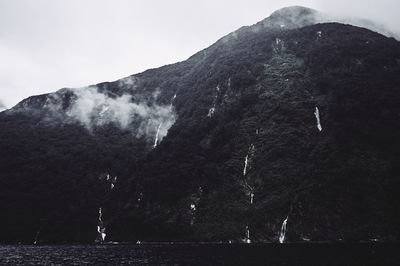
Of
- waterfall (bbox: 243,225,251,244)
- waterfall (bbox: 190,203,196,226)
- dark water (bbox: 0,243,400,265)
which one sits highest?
dark water (bbox: 0,243,400,265)

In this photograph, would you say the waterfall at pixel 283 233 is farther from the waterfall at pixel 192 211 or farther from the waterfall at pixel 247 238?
the waterfall at pixel 192 211

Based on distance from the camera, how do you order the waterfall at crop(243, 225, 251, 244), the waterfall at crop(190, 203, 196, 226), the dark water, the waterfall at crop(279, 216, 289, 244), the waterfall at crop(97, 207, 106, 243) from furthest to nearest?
the waterfall at crop(97, 207, 106, 243), the waterfall at crop(190, 203, 196, 226), the waterfall at crop(243, 225, 251, 244), the waterfall at crop(279, 216, 289, 244), the dark water

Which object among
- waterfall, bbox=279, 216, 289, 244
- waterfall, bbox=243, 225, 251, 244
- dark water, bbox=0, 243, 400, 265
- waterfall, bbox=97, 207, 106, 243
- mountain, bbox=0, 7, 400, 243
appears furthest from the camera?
waterfall, bbox=97, 207, 106, 243

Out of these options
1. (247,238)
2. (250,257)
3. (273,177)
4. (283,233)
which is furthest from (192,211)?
(250,257)

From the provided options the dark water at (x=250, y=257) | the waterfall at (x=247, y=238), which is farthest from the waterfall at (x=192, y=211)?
the dark water at (x=250, y=257)

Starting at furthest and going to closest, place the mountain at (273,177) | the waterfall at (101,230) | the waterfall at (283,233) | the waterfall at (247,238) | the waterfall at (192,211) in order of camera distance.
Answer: the waterfall at (101,230)
the waterfall at (192,211)
the mountain at (273,177)
the waterfall at (247,238)
the waterfall at (283,233)

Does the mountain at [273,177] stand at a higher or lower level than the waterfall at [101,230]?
higher

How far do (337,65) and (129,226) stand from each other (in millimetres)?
127098

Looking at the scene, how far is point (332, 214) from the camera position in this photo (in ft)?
424

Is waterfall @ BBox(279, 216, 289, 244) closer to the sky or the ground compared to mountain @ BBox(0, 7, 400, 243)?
closer to the ground

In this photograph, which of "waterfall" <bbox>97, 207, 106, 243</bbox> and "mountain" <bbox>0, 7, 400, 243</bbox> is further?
"waterfall" <bbox>97, 207, 106, 243</bbox>

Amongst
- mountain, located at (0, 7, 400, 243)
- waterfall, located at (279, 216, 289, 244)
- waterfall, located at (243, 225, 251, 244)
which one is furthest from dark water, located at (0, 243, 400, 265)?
mountain, located at (0, 7, 400, 243)

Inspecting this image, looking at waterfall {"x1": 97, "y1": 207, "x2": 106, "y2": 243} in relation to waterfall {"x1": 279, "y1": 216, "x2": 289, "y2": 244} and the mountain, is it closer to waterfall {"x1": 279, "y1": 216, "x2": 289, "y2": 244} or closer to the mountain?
the mountain

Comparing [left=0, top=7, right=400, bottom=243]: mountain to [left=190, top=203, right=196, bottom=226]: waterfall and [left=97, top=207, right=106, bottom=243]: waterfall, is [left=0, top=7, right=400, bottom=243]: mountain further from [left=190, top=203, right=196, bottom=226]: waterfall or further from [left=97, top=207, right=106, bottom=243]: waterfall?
[left=190, top=203, right=196, bottom=226]: waterfall
